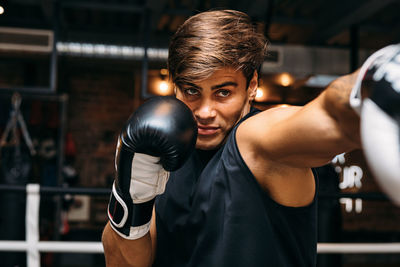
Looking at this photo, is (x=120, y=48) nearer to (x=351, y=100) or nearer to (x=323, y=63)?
(x=323, y=63)

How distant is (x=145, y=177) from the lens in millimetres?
852

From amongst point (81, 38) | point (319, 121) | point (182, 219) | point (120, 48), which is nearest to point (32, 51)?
point (81, 38)

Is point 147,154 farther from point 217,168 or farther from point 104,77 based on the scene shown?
point 104,77

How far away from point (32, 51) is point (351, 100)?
11.3 feet

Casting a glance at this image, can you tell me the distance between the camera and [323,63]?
12.1 feet

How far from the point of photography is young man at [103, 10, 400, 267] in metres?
0.79

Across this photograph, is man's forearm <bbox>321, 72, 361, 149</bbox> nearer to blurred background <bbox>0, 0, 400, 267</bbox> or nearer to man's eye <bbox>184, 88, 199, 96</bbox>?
man's eye <bbox>184, 88, 199, 96</bbox>

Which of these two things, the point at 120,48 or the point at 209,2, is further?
the point at 120,48

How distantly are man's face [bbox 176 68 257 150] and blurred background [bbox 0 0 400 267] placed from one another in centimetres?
190

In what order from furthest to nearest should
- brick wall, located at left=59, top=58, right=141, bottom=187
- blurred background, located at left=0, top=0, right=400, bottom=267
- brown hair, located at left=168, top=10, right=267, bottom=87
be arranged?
brick wall, located at left=59, top=58, right=141, bottom=187, blurred background, located at left=0, top=0, right=400, bottom=267, brown hair, located at left=168, top=10, right=267, bottom=87

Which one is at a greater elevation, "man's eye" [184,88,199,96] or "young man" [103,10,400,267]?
"man's eye" [184,88,199,96]

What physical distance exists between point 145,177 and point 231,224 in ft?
0.74

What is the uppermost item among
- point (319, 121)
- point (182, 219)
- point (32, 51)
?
point (32, 51)

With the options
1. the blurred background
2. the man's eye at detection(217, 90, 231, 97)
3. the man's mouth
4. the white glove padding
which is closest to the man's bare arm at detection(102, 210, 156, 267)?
the white glove padding
